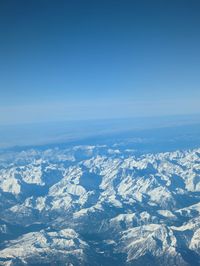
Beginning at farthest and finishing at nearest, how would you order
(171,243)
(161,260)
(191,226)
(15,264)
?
(191,226) < (171,243) < (161,260) < (15,264)

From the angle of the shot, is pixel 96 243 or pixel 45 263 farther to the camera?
pixel 96 243

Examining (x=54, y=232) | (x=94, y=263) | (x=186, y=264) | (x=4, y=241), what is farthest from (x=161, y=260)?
(x=4, y=241)

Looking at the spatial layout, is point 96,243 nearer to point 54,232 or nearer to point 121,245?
point 121,245

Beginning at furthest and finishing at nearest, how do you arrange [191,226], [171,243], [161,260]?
[191,226], [171,243], [161,260]

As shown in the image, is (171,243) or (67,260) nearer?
(67,260)

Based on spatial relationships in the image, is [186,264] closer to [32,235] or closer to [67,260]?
[67,260]

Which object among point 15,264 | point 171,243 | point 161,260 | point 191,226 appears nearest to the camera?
point 15,264

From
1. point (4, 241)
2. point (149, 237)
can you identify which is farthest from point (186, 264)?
point (4, 241)

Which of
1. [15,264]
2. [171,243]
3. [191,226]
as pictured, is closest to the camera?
[15,264]
